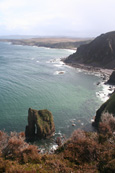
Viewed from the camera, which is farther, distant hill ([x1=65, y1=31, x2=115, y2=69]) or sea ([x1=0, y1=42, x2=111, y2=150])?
distant hill ([x1=65, y1=31, x2=115, y2=69])

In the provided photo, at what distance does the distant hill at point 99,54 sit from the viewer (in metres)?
131

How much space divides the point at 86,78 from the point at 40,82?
31.0 metres

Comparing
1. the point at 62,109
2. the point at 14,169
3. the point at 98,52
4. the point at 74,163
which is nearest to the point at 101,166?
the point at 74,163

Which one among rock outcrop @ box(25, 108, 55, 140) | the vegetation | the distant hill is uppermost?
the distant hill

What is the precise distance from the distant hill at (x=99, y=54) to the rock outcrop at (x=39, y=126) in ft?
309

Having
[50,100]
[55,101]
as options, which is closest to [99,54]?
[55,101]

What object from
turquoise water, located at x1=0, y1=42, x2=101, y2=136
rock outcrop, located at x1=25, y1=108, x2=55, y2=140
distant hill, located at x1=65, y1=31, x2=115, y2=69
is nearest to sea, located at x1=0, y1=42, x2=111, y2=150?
turquoise water, located at x1=0, y1=42, x2=101, y2=136

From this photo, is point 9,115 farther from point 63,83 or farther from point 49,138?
point 63,83

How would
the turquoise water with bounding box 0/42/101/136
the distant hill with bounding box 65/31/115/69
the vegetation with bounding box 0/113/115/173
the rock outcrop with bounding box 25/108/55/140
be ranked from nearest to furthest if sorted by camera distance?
the vegetation with bounding box 0/113/115/173 < the rock outcrop with bounding box 25/108/55/140 < the turquoise water with bounding box 0/42/101/136 < the distant hill with bounding box 65/31/115/69

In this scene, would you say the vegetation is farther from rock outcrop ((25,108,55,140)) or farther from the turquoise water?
the turquoise water

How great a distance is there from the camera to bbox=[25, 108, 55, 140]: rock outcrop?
40.8 m

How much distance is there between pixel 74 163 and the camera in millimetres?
22641

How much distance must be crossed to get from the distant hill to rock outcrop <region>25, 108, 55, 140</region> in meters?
94.1

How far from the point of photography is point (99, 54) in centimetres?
13925
